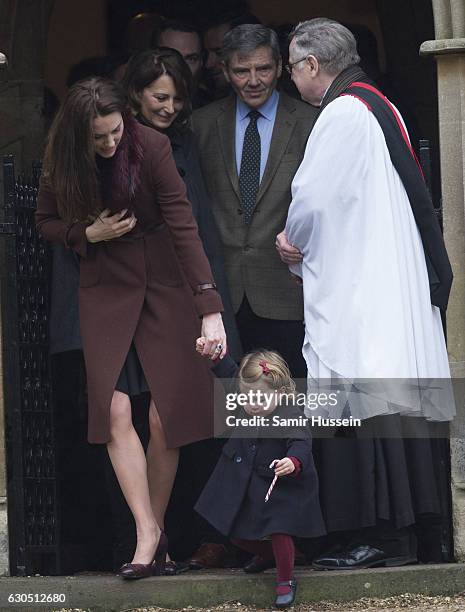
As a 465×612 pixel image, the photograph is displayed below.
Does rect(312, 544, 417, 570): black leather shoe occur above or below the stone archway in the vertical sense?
below

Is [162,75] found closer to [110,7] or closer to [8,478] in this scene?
[8,478]

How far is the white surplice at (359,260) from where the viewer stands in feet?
21.9

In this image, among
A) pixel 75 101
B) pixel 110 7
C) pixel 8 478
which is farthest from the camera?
pixel 110 7

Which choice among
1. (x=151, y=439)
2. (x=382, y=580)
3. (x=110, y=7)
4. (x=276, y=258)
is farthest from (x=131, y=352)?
(x=110, y=7)

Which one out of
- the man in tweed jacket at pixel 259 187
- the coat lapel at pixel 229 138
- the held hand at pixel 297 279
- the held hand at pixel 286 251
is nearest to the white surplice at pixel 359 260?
the held hand at pixel 286 251

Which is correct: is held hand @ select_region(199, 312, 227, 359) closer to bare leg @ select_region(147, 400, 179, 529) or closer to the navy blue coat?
the navy blue coat

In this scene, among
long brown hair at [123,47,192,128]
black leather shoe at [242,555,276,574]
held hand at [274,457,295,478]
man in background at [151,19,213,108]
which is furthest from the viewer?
man in background at [151,19,213,108]

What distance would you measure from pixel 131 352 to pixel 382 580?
1298 mm

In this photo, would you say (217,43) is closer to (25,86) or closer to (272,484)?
(25,86)

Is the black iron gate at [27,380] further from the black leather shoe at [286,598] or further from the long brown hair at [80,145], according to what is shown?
the black leather shoe at [286,598]

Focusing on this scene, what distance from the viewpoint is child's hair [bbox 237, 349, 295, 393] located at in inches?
263

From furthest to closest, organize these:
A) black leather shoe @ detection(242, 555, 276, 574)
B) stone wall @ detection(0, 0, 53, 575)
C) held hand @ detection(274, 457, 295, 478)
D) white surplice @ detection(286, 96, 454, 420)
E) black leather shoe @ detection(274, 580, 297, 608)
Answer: stone wall @ detection(0, 0, 53, 575) < black leather shoe @ detection(242, 555, 276, 574) < white surplice @ detection(286, 96, 454, 420) < black leather shoe @ detection(274, 580, 297, 608) < held hand @ detection(274, 457, 295, 478)

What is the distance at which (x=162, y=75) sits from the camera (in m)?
6.99

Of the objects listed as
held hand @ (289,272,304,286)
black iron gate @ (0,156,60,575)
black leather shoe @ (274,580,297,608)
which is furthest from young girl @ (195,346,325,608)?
black iron gate @ (0,156,60,575)
